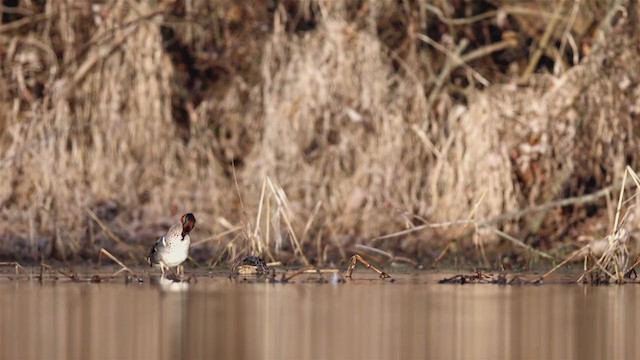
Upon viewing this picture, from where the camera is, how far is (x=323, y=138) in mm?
14234

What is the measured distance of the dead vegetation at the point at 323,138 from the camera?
1330cm

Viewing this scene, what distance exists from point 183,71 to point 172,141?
198 cm

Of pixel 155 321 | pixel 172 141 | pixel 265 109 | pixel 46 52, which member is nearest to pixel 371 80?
pixel 265 109

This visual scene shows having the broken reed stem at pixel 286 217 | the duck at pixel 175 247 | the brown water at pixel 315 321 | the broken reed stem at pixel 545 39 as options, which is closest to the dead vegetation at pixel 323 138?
the broken reed stem at pixel 545 39

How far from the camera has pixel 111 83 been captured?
48.4 ft

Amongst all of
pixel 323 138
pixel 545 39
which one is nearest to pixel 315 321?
pixel 323 138

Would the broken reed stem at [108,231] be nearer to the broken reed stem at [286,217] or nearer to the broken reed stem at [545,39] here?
the broken reed stem at [286,217]

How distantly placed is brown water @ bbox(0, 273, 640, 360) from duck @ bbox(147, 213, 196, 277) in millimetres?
415

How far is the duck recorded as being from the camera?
1030 cm

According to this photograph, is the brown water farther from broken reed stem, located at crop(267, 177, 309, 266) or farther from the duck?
broken reed stem, located at crop(267, 177, 309, 266)

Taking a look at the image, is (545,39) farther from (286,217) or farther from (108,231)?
(108,231)

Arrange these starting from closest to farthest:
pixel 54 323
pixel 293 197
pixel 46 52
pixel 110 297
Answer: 1. pixel 54 323
2. pixel 110 297
3. pixel 293 197
4. pixel 46 52

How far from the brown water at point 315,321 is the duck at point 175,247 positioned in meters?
0.42

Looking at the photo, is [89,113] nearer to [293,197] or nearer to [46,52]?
[46,52]
